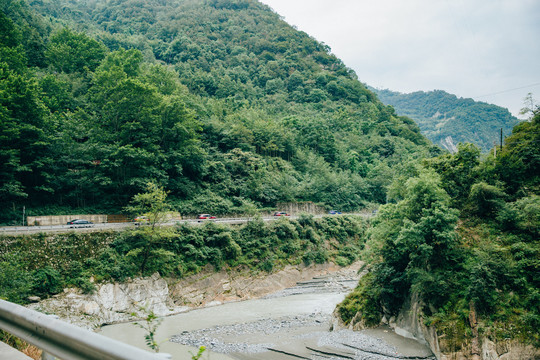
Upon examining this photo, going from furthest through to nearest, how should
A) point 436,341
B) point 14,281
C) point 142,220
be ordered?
point 142,220 < point 14,281 < point 436,341

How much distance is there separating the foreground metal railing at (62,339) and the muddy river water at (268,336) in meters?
16.1

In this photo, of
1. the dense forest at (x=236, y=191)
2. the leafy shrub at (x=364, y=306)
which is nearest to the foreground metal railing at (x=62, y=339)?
the dense forest at (x=236, y=191)

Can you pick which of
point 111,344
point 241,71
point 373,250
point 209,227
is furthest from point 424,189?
point 241,71

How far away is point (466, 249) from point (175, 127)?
3152 cm

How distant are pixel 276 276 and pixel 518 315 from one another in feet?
80.6

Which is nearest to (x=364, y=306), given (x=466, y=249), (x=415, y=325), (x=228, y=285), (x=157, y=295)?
(x=415, y=325)

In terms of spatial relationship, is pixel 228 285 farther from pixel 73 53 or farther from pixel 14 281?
pixel 73 53

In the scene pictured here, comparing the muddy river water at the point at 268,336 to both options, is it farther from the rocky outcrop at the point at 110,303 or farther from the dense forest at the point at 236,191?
the dense forest at the point at 236,191

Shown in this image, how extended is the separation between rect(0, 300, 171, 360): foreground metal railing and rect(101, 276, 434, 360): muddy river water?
52.7 feet

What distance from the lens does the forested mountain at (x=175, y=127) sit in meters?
33.4

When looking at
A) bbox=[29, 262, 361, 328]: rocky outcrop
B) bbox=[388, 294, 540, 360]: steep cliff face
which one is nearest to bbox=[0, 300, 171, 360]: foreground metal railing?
bbox=[29, 262, 361, 328]: rocky outcrop

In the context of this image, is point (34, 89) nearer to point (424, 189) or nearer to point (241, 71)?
point (424, 189)

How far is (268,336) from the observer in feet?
77.5

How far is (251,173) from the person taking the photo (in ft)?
170
